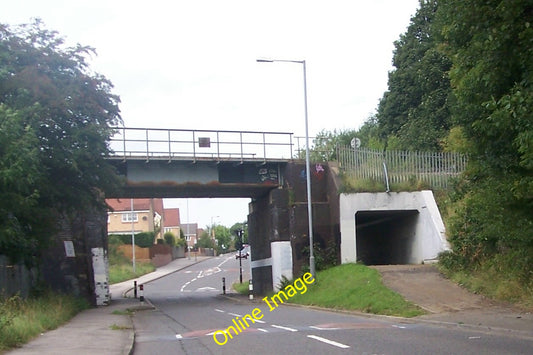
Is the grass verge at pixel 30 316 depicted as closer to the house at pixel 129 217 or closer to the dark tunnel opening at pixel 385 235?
the dark tunnel opening at pixel 385 235

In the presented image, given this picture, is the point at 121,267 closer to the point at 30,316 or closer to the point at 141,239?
the point at 141,239

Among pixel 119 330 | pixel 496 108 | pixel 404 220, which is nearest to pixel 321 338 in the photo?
pixel 496 108

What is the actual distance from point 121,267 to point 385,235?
41.0 metres

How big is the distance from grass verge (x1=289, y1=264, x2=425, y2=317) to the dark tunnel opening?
4128 mm

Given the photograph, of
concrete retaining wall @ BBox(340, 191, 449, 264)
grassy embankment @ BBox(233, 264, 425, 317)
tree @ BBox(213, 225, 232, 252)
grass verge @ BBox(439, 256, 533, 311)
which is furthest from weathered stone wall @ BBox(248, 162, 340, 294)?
tree @ BBox(213, 225, 232, 252)

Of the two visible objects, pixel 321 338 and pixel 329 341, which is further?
pixel 321 338

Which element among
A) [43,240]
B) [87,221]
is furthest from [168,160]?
[43,240]

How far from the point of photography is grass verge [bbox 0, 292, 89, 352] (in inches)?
497

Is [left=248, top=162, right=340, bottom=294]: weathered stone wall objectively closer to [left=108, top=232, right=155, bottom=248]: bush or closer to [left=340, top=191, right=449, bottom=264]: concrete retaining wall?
[left=340, top=191, right=449, bottom=264]: concrete retaining wall

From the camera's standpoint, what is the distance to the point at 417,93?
152ft

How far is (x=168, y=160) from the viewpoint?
30.9m

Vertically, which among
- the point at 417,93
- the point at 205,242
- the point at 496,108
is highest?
the point at 417,93

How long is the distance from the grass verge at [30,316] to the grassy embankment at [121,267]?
1499 inches

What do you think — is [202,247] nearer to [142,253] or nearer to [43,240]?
[142,253]
